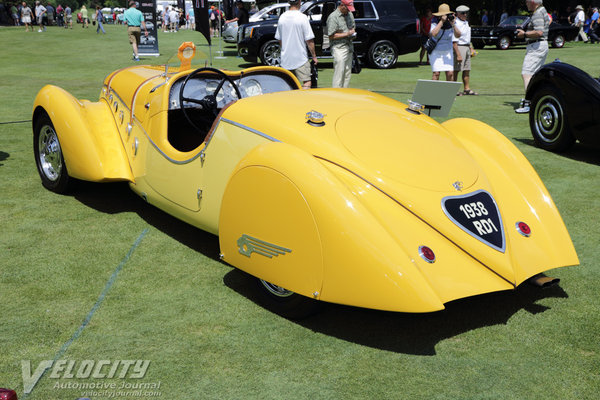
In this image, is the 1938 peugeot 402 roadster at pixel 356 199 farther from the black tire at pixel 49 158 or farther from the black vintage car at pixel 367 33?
the black vintage car at pixel 367 33

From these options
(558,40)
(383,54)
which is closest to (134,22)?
(383,54)

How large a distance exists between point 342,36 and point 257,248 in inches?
278

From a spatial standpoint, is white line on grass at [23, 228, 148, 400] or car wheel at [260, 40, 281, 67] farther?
car wheel at [260, 40, 281, 67]

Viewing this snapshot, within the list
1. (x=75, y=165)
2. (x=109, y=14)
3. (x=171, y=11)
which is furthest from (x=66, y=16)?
(x=75, y=165)

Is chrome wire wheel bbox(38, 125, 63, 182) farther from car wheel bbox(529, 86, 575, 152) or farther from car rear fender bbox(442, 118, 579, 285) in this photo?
car wheel bbox(529, 86, 575, 152)

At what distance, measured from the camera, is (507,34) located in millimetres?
24297

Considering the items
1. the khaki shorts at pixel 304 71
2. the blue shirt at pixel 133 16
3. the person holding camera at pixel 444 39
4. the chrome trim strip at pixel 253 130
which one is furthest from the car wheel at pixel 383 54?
the chrome trim strip at pixel 253 130

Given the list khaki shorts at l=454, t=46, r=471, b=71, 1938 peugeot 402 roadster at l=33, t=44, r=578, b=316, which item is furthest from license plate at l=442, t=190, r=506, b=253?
khaki shorts at l=454, t=46, r=471, b=71

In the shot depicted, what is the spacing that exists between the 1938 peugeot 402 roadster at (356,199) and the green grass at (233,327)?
33 cm

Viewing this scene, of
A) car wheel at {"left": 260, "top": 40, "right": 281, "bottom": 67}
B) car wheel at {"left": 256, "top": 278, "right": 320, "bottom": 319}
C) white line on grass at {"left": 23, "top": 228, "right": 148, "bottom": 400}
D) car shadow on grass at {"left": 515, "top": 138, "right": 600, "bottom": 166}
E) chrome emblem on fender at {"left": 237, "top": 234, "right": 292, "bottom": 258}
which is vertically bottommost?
white line on grass at {"left": 23, "top": 228, "right": 148, "bottom": 400}

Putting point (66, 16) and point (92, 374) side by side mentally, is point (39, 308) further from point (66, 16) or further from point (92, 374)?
point (66, 16)

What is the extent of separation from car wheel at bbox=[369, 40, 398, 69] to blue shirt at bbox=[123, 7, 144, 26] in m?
7.77

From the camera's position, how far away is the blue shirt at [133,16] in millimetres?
18672

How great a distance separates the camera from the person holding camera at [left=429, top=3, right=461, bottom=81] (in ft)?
34.1
